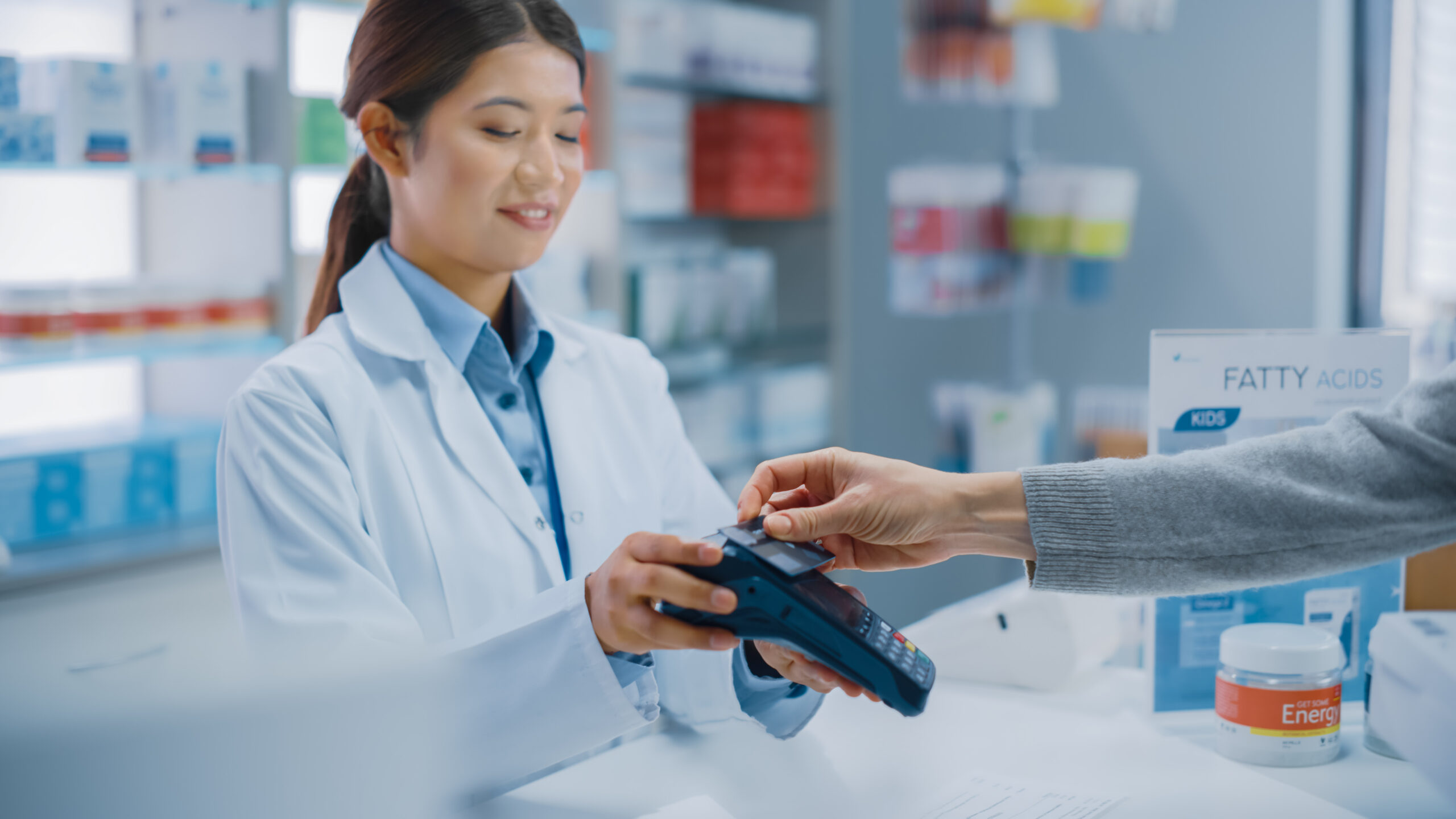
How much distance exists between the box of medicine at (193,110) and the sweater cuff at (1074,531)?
2107mm

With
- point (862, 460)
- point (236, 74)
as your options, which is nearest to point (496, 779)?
point (862, 460)

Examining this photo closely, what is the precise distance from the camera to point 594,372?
5.55 feet

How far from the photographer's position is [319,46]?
2916 millimetres

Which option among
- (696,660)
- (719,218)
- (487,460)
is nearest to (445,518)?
(487,460)

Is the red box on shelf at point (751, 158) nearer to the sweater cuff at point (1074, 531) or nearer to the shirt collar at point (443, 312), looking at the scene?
the shirt collar at point (443, 312)

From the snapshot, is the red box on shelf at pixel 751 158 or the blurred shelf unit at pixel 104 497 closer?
the blurred shelf unit at pixel 104 497

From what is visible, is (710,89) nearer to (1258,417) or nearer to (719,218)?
(719,218)

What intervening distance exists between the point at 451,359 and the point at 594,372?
24cm

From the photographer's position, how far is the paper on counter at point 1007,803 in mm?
1104

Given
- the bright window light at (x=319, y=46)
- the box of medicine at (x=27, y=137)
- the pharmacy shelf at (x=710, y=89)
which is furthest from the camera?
the pharmacy shelf at (x=710, y=89)

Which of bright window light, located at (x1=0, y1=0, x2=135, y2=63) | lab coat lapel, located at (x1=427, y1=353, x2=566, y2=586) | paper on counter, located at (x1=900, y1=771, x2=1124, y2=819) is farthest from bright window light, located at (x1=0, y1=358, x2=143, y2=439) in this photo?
paper on counter, located at (x1=900, y1=771, x2=1124, y2=819)

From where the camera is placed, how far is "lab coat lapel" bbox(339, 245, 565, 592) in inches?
56.0

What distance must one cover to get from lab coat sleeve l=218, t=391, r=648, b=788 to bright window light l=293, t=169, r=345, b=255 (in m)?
1.70

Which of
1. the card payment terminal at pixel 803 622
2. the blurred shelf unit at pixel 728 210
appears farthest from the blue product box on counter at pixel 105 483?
the card payment terminal at pixel 803 622
